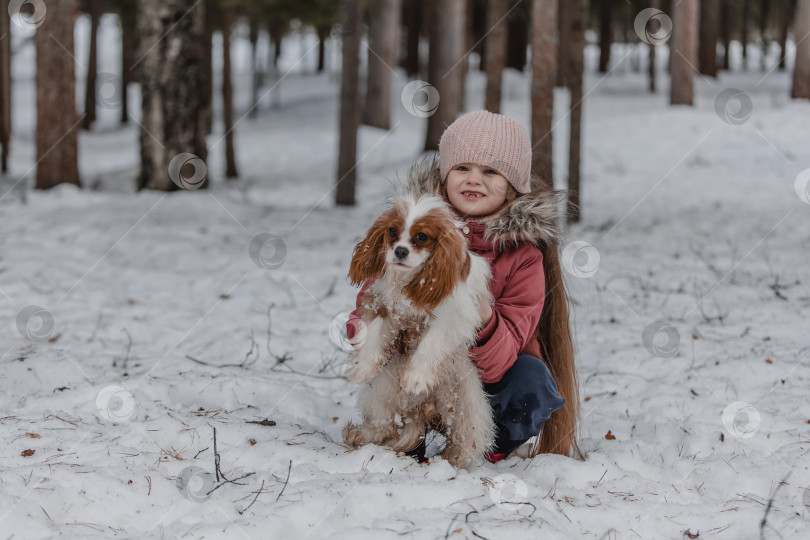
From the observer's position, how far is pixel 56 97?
9.61m

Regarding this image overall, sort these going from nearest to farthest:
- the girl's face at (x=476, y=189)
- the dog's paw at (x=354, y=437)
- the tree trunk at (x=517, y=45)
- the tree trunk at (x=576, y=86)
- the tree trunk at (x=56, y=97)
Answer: the girl's face at (x=476, y=189)
the dog's paw at (x=354, y=437)
the tree trunk at (x=576, y=86)
the tree trunk at (x=56, y=97)
the tree trunk at (x=517, y=45)

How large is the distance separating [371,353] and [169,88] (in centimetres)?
803

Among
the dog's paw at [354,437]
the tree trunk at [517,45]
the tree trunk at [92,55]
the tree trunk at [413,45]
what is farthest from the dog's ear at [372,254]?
the tree trunk at [517,45]

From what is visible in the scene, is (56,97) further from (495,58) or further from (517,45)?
(517,45)

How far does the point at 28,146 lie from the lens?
62.6 feet

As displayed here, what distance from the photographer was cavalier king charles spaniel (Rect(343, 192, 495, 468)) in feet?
8.27

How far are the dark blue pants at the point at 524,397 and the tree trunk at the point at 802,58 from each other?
599 inches

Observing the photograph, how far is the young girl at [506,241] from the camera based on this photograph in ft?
9.46

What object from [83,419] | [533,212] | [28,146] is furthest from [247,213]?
[28,146]

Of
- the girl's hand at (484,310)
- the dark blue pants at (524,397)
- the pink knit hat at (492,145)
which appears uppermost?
the pink knit hat at (492,145)

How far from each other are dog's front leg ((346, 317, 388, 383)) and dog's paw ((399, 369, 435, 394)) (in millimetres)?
129

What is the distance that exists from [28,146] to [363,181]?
39.5 ft

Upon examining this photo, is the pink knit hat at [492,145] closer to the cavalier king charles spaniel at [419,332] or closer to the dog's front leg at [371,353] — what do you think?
the cavalier king charles spaniel at [419,332]

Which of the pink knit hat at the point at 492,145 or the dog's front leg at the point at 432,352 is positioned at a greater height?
the pink knit hat at the point at 492,145
